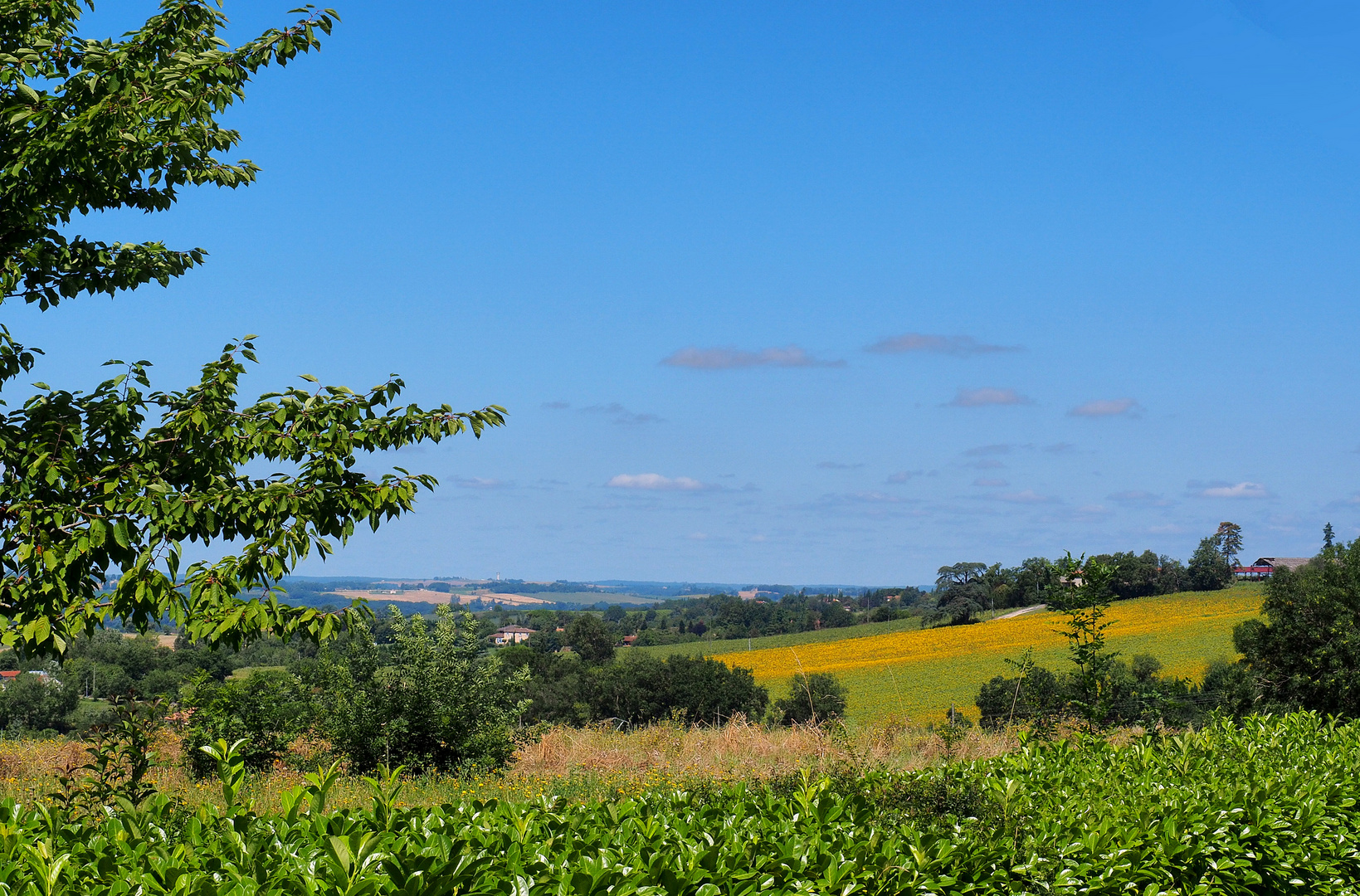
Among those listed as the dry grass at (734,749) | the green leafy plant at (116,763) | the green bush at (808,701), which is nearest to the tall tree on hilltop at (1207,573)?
the green bush at (808,701)

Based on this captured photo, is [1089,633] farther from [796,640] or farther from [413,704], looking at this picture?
[796,640]

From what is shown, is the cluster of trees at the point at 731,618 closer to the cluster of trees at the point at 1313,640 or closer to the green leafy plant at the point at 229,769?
the cluster of trees at the point at 1313,640

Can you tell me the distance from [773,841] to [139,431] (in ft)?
16.4

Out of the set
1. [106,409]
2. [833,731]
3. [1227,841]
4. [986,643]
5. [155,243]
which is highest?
[155,243]

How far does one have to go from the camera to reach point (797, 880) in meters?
3.00

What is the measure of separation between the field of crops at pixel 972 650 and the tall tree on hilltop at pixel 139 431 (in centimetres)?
2637

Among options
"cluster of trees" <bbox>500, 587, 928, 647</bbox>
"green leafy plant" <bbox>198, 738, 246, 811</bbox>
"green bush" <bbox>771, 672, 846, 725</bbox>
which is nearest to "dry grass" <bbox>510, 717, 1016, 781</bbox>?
"green leafy plant" <bbox>198, 738, 246, 811</bbox>

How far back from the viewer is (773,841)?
10.5 ft

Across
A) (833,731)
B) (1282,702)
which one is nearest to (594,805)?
(833,731)

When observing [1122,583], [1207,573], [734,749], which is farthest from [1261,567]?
[734,749]

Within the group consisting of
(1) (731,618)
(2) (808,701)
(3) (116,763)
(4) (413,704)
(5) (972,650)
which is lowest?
(1) (731,618)

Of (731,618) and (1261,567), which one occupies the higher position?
(1261,567)

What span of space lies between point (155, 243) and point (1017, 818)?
7495 millimetres

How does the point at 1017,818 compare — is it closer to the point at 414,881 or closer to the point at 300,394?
the point at 414,881
